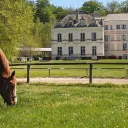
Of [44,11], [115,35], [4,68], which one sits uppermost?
[44,11]

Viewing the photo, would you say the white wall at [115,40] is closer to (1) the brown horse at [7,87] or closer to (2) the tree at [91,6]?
(2) the tree at [91,6]

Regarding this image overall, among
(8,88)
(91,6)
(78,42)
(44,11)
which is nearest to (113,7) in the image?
(91,6)

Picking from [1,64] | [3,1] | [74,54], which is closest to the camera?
[1,64]

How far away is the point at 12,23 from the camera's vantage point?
78.3 feet

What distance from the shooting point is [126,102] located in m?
10.0

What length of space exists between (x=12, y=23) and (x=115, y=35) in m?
70.6

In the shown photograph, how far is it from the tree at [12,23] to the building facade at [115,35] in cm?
6766

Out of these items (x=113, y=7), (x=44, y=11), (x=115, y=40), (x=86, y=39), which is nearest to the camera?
(x=86, y=39)

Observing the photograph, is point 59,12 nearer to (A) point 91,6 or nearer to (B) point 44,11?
(B) point 44,11

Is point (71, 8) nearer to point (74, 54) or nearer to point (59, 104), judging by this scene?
point (74, 54)

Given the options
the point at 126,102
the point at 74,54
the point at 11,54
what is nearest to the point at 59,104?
the point at 126,102

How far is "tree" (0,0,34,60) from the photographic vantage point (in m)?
23.6

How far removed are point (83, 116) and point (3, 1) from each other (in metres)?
17.8

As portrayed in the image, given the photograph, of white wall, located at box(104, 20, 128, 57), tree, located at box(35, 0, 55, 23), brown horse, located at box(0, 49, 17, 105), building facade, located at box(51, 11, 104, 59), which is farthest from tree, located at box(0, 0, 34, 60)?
tree, located at box(35, 0, 55, 23)
